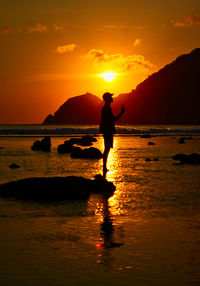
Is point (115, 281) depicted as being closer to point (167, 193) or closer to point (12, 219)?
point (12, 219)

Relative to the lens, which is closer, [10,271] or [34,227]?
→ [10,271]

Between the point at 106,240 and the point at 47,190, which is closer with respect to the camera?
the point at 106,240

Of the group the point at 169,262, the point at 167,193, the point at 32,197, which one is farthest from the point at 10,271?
the point at 167,193

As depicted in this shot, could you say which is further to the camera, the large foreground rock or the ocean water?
the large foreground rock

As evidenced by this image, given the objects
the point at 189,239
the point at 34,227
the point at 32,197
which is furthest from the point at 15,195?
the point at 189,239

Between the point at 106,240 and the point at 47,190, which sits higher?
the point at 47,190

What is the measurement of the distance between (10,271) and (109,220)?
3693 millimetres

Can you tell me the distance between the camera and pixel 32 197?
42.8 feet

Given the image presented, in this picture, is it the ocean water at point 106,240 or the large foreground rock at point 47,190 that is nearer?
the ocean water at point 106,240

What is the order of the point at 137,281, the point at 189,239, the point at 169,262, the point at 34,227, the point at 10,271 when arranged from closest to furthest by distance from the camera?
the point at 137,281 < the point at 10,271 < the point at 169,262 < the point at 189,239 < the point at 34,227

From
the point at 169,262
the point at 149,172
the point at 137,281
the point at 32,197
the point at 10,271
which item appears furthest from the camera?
the point at 149,172

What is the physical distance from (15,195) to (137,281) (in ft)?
24.5

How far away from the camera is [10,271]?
6.55 meters

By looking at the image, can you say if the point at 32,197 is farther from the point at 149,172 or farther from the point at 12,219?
the point at 149,172
